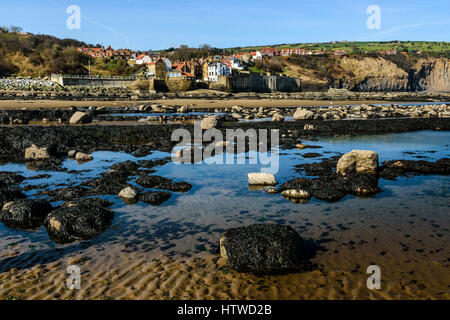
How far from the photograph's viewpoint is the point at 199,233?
8000mm

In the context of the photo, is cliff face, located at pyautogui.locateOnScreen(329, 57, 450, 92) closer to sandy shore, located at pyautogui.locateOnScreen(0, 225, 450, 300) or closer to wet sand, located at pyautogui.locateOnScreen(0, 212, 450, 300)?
wet sand, located at pyautogui.locateOnScreen(0, 212, 450, 300)

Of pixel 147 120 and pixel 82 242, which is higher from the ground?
pixel 147 120

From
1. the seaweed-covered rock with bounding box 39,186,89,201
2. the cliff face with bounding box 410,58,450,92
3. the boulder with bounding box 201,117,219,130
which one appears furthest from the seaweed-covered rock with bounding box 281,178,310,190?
the cliff face with bounding box 410,58,450,92

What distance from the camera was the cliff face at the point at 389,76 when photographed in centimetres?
13938

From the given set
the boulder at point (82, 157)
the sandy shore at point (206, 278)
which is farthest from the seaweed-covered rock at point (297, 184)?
the boulder at point (82, 157)

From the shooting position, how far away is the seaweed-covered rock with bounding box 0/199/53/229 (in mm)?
8531

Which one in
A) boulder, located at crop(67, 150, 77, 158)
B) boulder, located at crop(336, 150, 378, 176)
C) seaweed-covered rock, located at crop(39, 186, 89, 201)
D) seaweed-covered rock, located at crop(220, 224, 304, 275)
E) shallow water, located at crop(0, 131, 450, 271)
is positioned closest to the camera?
seaweed-covered rock, located at crop(220, 224, 304, 275)

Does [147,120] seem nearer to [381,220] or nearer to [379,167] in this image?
[379,167]

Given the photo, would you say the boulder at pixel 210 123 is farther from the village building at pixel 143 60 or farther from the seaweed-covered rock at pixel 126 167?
the village building at pixel 143 60

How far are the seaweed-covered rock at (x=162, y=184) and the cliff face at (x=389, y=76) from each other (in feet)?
443

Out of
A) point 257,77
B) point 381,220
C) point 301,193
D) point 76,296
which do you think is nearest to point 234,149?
point 301,193

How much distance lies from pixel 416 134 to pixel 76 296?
27.6m

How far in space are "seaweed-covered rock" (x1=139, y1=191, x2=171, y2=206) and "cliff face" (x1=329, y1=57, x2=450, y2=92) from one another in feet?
447
